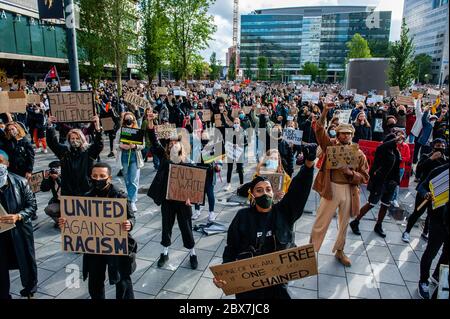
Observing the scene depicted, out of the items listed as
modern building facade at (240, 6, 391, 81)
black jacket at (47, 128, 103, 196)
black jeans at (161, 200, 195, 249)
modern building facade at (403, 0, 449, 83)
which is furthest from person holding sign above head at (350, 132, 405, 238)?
modern building facade at (240, 6, 391, 81)

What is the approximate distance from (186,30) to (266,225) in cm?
2595

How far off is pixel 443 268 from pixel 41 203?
804 centimetres

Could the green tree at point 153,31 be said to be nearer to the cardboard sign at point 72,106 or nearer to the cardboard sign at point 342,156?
the cardboard sign at point 72,106

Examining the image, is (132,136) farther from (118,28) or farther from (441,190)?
(118,28)

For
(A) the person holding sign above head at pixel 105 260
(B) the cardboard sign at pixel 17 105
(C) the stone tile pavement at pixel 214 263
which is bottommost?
(C) the stone tile pavement at pixel 214 263

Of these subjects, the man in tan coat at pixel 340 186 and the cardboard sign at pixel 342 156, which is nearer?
the cardboard sign at pixel 342 156

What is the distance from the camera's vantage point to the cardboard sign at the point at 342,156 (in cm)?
487

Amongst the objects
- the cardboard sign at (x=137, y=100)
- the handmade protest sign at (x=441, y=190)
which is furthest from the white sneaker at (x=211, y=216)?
the cardboard sign at (x=137, y=100)

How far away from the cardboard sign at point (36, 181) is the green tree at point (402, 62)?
2517cm

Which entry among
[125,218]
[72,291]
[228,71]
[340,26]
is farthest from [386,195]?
[340,26]

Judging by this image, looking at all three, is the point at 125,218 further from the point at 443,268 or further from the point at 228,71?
the point at 228,71

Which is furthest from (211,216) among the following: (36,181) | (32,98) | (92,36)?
(92,36)

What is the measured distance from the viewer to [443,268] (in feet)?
8.38
